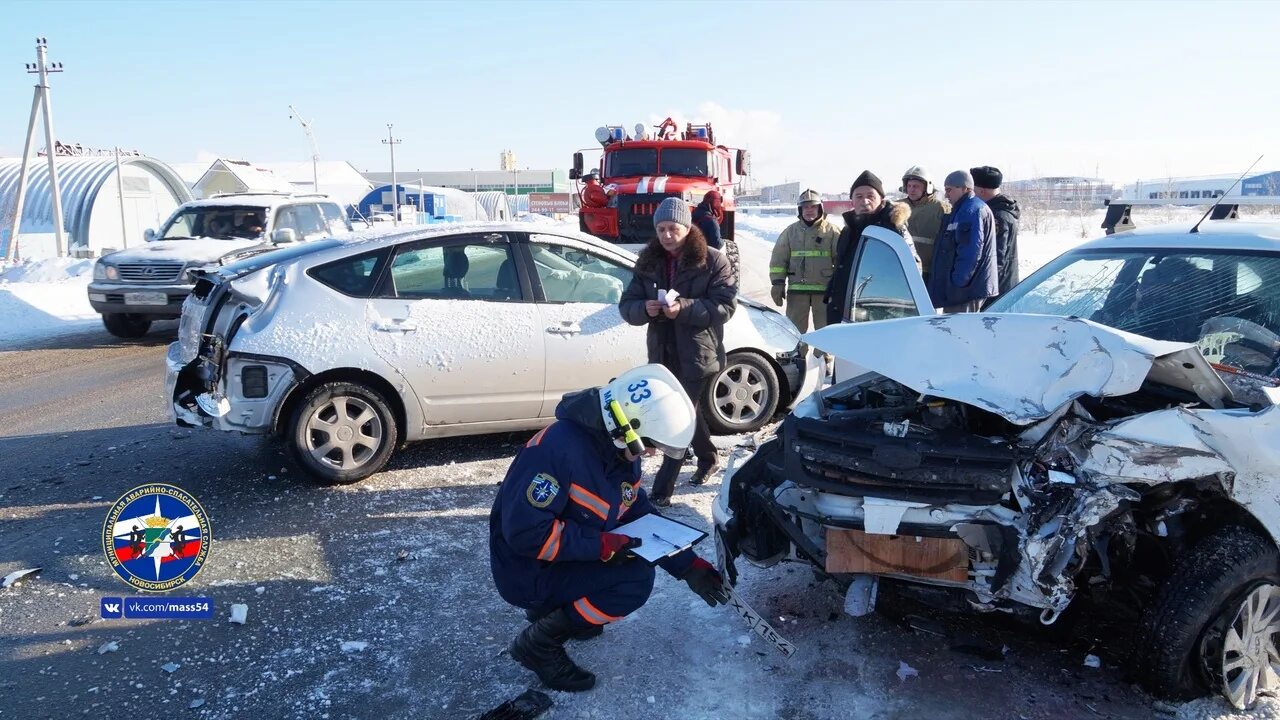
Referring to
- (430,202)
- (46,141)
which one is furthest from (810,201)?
(430,202)

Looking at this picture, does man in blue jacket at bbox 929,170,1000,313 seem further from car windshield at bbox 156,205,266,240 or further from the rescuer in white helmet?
car windshield at bbox 156,205,266,240

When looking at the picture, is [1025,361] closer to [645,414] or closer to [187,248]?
[645,414]

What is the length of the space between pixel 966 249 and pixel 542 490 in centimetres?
398

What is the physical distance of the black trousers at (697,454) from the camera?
493 cm

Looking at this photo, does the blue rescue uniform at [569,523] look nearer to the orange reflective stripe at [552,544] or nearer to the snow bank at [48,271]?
the orange reflective stripe at [552,544]

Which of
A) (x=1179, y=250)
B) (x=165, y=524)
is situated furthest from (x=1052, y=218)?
(x=165, y=524)

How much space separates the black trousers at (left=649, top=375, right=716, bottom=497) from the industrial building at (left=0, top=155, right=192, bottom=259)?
101 ft

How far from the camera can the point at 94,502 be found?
16.5 feet

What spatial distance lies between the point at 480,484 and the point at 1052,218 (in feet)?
114

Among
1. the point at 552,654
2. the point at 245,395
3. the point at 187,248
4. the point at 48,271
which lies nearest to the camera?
the point at 552,654

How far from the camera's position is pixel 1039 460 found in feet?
9.77

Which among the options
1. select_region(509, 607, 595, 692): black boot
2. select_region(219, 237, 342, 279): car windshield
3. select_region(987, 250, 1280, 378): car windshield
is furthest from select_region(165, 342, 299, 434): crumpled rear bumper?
select_region(987, 250, 1280, 378): car windshield

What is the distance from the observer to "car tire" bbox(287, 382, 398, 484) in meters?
5.13

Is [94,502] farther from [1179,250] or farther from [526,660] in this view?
[1179,250]
